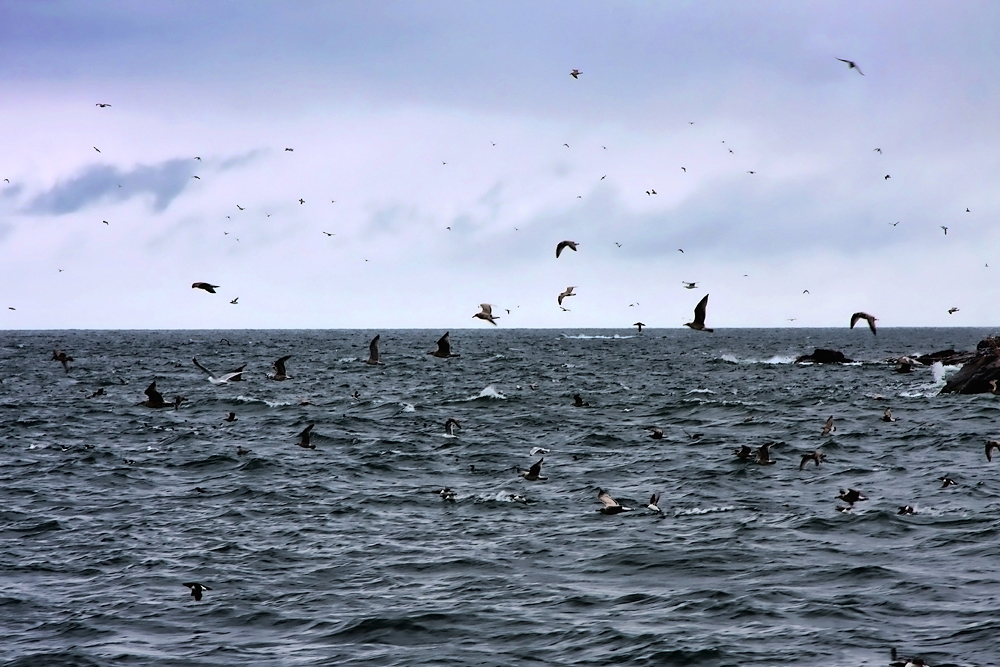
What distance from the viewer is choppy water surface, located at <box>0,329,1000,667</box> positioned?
44.8ft

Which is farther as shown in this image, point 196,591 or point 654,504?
point 654,504

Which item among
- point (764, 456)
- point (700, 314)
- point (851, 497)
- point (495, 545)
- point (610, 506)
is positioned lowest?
point (495, 545)

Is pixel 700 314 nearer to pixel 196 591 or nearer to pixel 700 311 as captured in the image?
pixel 700 311

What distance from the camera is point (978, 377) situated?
45.9 metres

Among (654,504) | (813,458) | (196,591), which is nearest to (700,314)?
(654,504)

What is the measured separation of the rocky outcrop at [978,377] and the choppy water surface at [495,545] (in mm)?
7996

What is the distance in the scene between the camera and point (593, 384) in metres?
60.4

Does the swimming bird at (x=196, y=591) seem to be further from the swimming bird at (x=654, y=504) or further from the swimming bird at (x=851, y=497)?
the swimming bird at (x=851, y=497)

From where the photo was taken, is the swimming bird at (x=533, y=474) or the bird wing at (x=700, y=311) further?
the swimming bird at (x=533, y=474)

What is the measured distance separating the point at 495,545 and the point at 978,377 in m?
35.6

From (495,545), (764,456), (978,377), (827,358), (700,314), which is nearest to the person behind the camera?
(495,545)

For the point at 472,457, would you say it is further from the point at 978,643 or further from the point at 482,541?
the point at 978,643

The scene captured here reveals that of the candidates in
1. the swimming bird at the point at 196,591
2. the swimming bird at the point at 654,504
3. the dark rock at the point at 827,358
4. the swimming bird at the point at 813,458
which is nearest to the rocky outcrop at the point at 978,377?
the swimming bird at the point at 813,458

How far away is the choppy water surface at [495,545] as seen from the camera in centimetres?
1366
